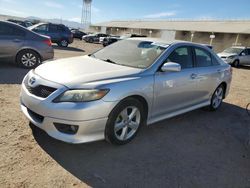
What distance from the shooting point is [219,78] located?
604 centimetres

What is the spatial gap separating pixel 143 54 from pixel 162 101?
875 millimetres

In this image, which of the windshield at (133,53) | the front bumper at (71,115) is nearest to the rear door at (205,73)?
the windshield at (133,53)

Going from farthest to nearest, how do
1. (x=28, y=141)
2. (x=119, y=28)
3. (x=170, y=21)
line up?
(x=119, y=28) < (x=170, y=21) < (x=28, y=141)

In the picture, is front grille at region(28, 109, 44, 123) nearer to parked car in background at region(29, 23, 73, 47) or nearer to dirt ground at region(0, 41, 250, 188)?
dirt ground at region(0, 41, 250, 188)

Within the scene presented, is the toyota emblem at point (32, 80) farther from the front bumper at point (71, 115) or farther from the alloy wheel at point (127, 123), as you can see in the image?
the alloy wheel at point (127, 123)

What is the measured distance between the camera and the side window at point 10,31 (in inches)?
321

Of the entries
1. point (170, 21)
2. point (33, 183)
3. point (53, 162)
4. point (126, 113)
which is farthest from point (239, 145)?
point (170, 21)

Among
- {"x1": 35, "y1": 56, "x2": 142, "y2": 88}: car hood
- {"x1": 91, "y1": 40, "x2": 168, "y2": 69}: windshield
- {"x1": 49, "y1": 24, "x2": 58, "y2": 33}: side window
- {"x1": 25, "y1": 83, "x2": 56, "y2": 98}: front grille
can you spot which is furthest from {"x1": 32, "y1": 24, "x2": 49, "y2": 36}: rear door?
{"x1": 25, "y1": 83, "x2": 56, "y2": 98}: front grille

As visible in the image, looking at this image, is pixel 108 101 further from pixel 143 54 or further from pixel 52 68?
pixel 143 54

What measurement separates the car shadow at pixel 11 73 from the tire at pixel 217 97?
16.1 feet

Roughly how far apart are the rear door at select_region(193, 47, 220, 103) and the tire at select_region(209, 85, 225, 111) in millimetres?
289

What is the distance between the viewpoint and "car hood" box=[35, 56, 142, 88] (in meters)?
3.53

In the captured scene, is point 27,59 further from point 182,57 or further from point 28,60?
point 182,57

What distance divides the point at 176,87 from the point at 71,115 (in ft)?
6.65
